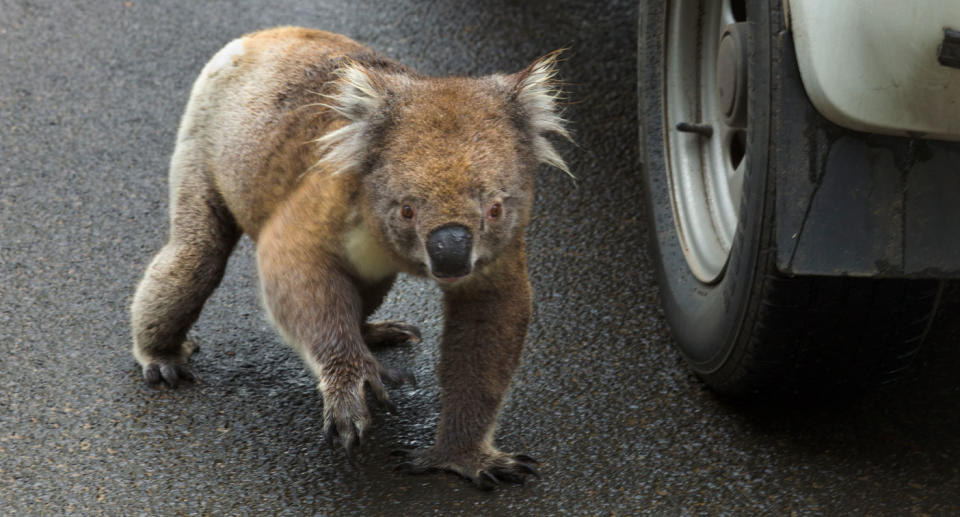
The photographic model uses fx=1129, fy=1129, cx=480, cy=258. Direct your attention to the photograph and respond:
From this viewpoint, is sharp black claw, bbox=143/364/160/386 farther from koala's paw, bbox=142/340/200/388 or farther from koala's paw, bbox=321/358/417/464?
koala's paw, bbox=321/358/417/464

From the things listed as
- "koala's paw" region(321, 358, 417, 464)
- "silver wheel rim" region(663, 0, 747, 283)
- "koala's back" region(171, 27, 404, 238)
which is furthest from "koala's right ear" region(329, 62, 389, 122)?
"silver wheel rim" region(663, 0, 747, 283)

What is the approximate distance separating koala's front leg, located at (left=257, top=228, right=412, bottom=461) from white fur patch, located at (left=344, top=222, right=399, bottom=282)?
2.1 inches

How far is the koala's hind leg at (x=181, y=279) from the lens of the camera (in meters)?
3.53

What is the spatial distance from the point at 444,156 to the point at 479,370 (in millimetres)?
662

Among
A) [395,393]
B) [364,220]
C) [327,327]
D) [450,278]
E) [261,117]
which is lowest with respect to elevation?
[395,393]

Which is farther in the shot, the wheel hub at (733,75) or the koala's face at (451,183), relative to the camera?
the wheel hub at (733,75)

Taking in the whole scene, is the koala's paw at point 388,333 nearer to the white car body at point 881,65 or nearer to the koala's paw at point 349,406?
the koala's paw at point 349,406

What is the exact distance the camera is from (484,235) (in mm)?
2801

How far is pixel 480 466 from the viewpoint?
308cm

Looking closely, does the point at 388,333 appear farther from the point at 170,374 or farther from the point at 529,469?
the point at 529,469

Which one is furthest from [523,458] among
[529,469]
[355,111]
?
[355,111]

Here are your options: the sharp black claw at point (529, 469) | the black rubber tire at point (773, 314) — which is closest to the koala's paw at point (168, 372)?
the sharp black claw at point (529, 469)

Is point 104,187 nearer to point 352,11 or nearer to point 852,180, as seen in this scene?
point 352,11

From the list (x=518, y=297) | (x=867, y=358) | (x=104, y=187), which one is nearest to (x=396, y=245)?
(x=518, y=297)
